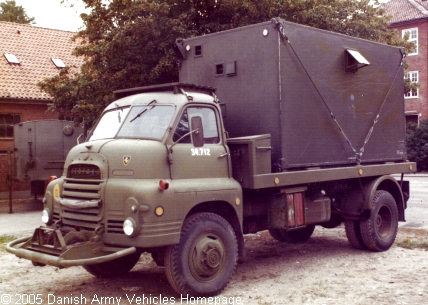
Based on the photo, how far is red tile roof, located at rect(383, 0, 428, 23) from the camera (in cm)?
3958

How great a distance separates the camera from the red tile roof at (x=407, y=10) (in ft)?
130

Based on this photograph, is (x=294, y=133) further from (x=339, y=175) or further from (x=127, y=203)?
(x=127, y=203)

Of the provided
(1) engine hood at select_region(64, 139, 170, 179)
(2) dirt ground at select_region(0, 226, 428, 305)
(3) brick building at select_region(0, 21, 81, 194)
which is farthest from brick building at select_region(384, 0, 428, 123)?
(1) engine hood at select_region(64, 139, 170, 179)

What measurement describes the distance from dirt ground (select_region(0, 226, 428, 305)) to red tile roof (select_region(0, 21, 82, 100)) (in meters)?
15.5

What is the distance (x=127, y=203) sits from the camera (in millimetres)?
6438

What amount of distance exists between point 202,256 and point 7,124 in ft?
64.1

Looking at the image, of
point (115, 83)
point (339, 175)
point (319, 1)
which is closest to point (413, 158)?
point (319, 1)

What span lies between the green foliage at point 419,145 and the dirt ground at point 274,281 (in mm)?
24726

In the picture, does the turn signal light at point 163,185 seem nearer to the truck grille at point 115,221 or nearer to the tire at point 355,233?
the truck grille at point 115,221

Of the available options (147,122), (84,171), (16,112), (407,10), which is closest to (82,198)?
(84,171)

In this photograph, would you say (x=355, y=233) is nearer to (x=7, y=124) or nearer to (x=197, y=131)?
(x=197, y=131)

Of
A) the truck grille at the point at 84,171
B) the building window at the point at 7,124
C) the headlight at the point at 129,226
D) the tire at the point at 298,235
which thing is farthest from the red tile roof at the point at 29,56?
the headlight at the point at 129,226

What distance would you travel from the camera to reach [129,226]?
20.9 ft

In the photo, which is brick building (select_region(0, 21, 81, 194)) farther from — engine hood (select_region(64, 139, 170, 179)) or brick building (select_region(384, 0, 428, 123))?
brick building (select_region(384, 0, 428, 123))
